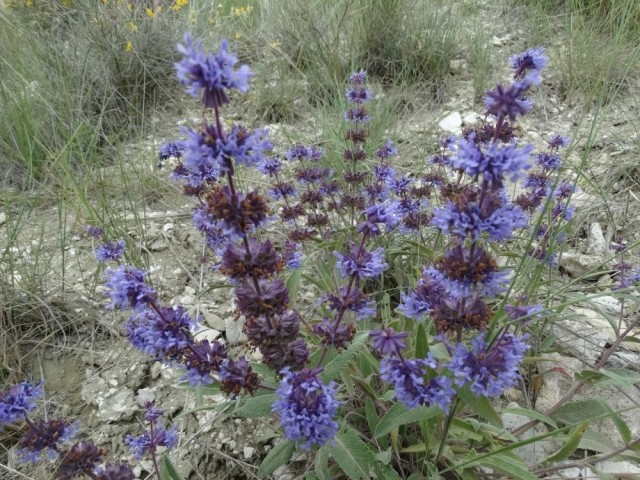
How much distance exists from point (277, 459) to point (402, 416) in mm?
518

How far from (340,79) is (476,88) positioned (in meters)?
1.45

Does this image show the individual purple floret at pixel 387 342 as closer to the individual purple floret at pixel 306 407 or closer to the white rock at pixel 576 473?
the individual purple floret at pixel 306 407

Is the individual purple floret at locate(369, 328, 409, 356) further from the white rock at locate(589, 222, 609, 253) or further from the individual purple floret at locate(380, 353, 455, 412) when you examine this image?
the white rock at locate(589, 222, 609, 253)

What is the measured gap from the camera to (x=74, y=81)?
4988 mm

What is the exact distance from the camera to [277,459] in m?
1.88

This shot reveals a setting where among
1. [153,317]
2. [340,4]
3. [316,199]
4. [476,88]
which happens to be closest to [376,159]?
[316,199]

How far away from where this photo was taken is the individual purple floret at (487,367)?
147 centimetres

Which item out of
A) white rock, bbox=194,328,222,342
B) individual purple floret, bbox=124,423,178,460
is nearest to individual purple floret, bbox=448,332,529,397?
individual purple floret, bbox=124,423,178,460

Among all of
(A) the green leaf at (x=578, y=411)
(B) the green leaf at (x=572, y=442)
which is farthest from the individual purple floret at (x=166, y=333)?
(A) the green leaf at (x=578, y=411)

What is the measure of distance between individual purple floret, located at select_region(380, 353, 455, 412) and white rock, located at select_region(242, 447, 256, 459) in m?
1.06

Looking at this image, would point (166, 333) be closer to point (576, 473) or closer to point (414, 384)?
point (414, 384)

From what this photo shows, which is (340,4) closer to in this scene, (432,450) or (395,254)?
(395,254)

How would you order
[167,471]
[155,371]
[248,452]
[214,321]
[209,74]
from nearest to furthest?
[209,74]
[167,471]
[248,452]
[155,371]
[214,321]

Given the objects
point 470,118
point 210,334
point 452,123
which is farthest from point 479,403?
point 470,118
